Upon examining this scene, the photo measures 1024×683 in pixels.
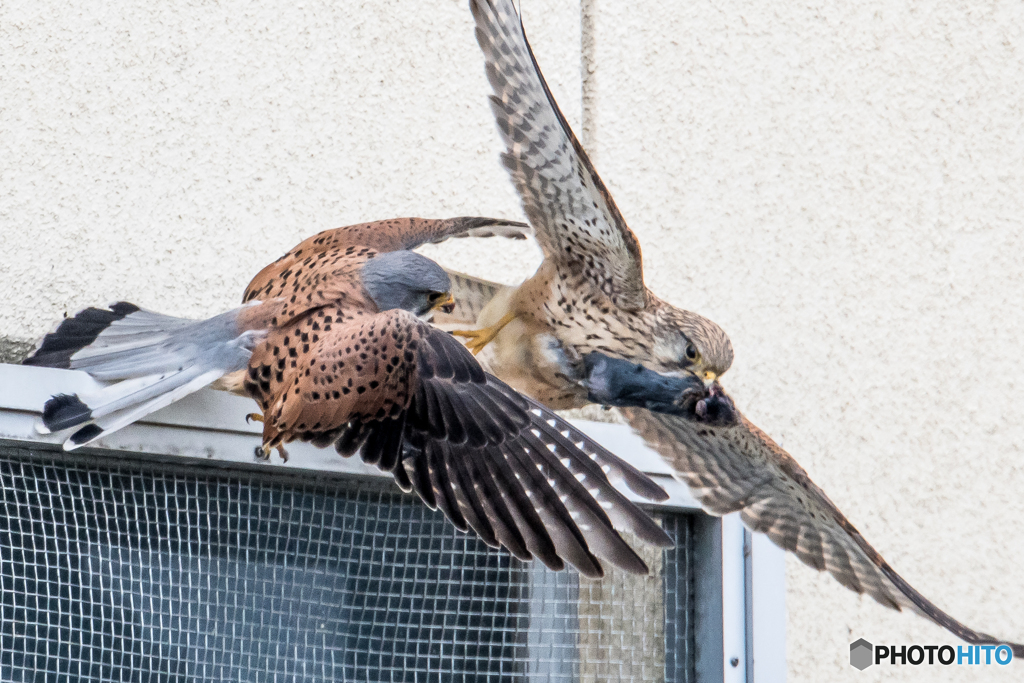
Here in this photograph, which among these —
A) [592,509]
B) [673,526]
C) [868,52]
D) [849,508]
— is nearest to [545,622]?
[673,526]

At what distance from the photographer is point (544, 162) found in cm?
185

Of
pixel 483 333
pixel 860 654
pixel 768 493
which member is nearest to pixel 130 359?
pixel 483 333

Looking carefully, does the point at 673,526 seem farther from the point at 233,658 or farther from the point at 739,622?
the point at 233,658

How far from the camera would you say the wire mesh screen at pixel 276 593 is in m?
1.53

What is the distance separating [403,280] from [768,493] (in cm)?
94

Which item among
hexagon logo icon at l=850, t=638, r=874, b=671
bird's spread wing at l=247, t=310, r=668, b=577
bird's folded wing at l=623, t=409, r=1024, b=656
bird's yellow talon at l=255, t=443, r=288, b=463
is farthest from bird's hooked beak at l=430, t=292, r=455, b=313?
hexagon logo icon at l=850, t=638, r=874, b=671

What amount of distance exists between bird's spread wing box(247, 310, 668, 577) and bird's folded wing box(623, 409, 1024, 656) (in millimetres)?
592

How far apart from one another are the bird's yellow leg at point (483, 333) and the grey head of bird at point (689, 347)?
0.29 meters

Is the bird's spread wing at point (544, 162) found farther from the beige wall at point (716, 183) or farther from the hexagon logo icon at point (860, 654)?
the hexagon logo icon at point (860, 654)

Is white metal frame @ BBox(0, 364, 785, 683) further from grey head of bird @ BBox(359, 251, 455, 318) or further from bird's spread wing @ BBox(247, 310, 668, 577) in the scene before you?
grey head of bird @ BBox(359, 251, 455, 318)

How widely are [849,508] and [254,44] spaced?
1684mm

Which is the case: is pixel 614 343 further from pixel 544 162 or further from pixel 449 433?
pixel 449 433

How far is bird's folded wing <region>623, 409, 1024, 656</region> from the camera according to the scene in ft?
6.83

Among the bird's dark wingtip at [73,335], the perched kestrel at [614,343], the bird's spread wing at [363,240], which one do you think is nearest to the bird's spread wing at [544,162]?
the perched kestrel at [614,343]
